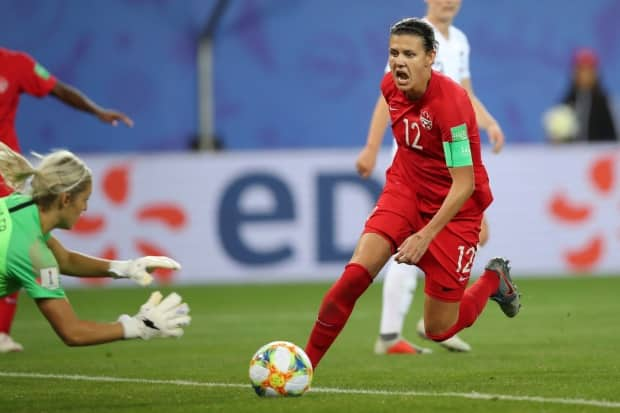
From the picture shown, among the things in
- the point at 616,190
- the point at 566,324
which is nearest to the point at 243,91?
the point at 616,190

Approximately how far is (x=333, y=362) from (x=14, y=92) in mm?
2657

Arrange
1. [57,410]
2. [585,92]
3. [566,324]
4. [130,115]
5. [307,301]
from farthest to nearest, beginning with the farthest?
1. [130,115]
2. [585,92]
3. [307,301]
4. [566,324]
5. [57,410]

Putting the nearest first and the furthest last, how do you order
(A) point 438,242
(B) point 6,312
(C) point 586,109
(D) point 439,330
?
(A) point 438,242 < (D) point 439,330 < (B) point 6,312 < (C) point 586,109

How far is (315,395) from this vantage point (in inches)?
277

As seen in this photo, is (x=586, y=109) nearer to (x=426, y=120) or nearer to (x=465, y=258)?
(x=465, y=258)

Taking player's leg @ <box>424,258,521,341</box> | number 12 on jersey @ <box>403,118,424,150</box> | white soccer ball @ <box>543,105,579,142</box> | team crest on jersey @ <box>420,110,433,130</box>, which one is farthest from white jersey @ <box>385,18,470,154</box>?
white soccer ball @ <box>543,105,579,142</box>

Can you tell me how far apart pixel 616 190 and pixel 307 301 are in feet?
13.1

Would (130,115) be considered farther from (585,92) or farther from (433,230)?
(433,230)

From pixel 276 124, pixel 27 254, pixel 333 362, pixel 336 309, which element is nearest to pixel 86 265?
pixel 27 254

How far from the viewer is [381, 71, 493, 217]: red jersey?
7.21 metres

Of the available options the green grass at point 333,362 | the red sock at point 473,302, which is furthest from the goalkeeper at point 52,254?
the red sock at point 473,302

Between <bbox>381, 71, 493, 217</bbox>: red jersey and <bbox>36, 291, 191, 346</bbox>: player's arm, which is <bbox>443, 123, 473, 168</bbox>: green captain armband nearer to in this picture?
<bbox>381, 71, 493, 217</bbox>: red jersey

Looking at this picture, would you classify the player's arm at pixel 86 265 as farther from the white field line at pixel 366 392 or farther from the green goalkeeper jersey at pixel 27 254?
the white field line at pixel 366 392

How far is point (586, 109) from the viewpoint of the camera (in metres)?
17.7
